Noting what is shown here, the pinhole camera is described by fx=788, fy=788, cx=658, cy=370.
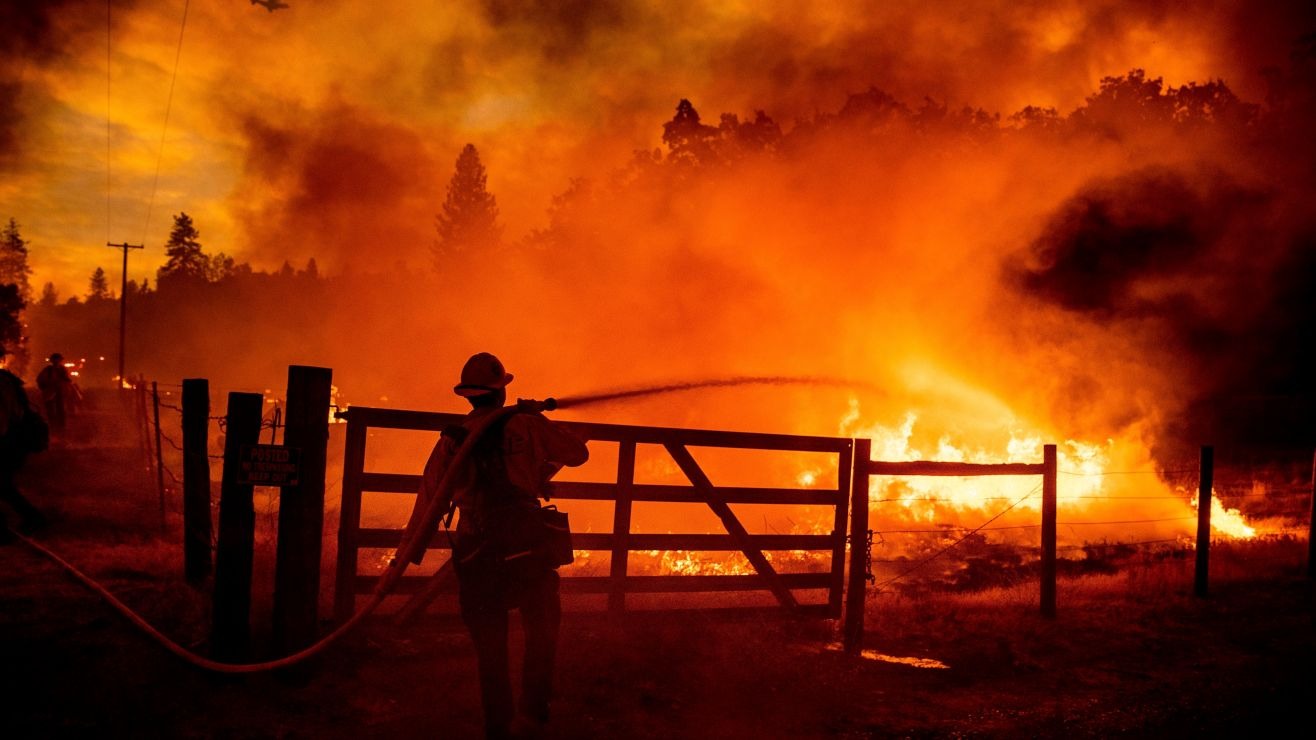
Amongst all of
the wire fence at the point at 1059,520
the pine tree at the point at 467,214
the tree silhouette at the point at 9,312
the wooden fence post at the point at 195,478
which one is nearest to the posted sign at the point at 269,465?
the wooden fence post at the point at 195,478

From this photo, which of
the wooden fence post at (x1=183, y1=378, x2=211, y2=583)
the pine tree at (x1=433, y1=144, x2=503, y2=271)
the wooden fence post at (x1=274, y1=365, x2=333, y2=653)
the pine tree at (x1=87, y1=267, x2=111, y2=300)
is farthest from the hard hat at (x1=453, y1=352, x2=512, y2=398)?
the pine tree at (x1=87, y1=267, x2=111, y2=300)

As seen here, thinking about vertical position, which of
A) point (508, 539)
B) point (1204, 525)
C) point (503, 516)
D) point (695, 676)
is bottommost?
point (695, 676)

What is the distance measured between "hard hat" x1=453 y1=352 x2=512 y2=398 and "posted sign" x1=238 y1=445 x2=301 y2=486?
Result: 141 centimetres

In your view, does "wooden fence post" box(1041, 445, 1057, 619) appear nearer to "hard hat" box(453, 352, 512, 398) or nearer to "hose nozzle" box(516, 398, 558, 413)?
"hose nozzle" box(516, 398, 558, 413)

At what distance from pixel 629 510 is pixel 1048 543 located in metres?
4.49

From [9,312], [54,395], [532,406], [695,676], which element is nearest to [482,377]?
[532,406]

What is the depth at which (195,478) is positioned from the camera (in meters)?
7.13

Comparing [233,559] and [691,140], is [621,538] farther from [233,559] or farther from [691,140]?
[691,140]

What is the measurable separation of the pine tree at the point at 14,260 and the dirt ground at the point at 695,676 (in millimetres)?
116461

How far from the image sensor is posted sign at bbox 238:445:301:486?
5125 millimetres

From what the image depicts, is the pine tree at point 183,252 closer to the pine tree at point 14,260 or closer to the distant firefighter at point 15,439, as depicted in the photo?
the pine tree at point 14,260

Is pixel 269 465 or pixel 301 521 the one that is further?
pixel 301 521

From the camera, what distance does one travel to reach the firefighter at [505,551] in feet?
14.2

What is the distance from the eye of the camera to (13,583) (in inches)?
261
